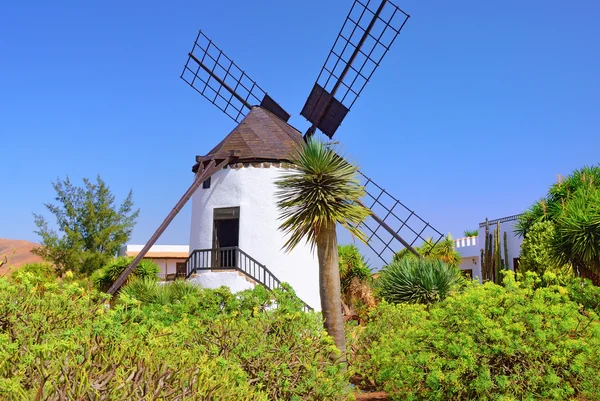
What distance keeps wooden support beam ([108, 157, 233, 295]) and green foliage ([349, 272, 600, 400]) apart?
11167 mm

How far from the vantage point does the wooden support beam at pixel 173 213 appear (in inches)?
696

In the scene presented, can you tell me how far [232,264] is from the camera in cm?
1947

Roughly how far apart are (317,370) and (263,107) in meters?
19.1

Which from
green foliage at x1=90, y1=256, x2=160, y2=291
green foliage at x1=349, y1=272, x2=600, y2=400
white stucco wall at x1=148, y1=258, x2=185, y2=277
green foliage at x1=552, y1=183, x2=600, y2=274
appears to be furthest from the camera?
white stucco wall at x1=148, y1=258, x2=185, y2=277

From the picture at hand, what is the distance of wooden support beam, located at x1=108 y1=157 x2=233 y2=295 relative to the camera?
17.7 m

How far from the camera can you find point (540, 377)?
783 centimetres

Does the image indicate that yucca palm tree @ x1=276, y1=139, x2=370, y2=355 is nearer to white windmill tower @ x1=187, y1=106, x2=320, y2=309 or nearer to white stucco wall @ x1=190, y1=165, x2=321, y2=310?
white windmill tower @ x1=187, y1=106, x2=320, y2=309

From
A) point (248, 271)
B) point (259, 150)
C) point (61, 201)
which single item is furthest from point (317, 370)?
point (61, 201)

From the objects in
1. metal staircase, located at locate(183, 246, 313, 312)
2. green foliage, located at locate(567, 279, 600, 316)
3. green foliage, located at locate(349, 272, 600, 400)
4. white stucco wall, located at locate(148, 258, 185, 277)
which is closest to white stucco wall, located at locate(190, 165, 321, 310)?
metal staircase, located at locate(183, 246, 313, 312)

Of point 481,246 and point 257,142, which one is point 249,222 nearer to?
point 257,142

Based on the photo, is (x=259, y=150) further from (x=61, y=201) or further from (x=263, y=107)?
(x=61, y=201)

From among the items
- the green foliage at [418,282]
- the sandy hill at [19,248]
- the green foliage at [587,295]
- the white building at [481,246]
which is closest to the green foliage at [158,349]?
the green foliage at [587,295]

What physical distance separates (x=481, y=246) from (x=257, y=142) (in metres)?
20.8

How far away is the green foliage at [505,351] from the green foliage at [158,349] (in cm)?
165
